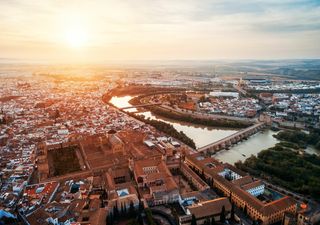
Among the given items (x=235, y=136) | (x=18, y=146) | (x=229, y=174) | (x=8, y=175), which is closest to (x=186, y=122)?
(x=235, y=136)

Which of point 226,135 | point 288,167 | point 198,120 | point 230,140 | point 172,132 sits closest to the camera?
point 288,167

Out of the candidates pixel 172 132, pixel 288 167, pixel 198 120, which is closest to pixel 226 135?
pixel 198 120

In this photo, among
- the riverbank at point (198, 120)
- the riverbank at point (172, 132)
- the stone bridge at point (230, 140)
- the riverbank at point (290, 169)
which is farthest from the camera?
the riverbank at point (198, 120)

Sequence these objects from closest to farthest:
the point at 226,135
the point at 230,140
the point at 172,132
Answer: the point at 230,140 → the point at 172,132 → the point at 226,135

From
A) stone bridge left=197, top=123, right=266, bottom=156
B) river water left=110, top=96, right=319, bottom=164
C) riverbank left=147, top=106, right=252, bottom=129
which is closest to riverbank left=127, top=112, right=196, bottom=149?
stone bridge left=197, top=123, right=266, bottom=156

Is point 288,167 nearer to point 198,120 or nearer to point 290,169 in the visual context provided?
point 290,169

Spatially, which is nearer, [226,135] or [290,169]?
[290,169]

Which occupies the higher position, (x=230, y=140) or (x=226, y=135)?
(x=230, y=140)

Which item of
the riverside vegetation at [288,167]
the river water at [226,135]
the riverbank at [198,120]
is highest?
the riverside vegetation at [288,167]

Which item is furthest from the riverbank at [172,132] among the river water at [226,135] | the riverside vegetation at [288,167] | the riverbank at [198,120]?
the riverside vegetation at [288,167]

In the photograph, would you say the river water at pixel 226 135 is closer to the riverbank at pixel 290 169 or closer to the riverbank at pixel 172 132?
the riverbank at pixel 172 132

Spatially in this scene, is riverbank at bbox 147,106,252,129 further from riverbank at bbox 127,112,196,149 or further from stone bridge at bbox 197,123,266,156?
riverbank at bbox 127,112,196,149
